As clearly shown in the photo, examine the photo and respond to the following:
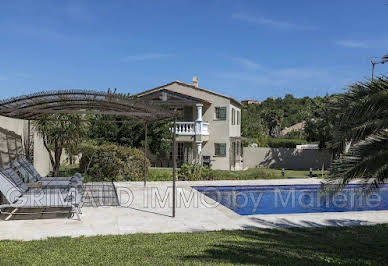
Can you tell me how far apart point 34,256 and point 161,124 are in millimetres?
18397

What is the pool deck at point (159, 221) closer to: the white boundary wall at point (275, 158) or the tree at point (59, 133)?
the tree at point (59, 133)

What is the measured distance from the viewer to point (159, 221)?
1014 cm

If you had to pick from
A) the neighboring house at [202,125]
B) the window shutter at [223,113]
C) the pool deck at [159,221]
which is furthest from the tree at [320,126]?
the pool deck at [159,221]

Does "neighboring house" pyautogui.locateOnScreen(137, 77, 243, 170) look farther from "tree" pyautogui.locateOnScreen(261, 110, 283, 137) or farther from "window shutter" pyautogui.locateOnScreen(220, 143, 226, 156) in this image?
"tree" pyautogui.locateOnScreen(261, 110, 283, 137)

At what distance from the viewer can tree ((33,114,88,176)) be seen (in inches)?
761

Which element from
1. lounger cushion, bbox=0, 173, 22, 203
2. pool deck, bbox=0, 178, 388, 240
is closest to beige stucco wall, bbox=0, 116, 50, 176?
lounger cushion, bbox=0, 173, 22, 203

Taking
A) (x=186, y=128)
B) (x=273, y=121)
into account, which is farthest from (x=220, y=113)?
(x=273, y=121)

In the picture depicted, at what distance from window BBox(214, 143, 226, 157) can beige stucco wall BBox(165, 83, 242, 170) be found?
0.72ft

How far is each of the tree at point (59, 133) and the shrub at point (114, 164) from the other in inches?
78.6

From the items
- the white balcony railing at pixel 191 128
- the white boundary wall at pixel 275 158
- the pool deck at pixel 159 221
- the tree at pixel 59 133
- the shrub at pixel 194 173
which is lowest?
the pool deck at pixel 159 221

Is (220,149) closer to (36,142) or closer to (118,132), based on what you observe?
(118,132)

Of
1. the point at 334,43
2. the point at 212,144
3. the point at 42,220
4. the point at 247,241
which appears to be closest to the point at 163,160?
the point at 212,144

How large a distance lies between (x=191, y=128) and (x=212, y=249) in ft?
70.5

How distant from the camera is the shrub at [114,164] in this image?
18.6 m
